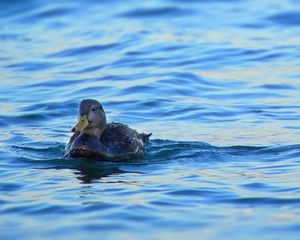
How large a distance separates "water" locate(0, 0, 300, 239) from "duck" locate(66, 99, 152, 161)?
160mm

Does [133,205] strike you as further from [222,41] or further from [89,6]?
[89,6]

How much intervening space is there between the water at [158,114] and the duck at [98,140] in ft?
0.52

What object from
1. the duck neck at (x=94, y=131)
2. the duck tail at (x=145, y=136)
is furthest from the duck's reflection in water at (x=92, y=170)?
the duck tail at (x=145, y=136)

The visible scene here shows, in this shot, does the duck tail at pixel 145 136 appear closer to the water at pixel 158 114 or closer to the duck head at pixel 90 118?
the water at pixel 158 114

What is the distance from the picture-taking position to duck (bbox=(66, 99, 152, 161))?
500 inches

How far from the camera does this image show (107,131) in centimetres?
1312

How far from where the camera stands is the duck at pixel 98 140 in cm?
1269

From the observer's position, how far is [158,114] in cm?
1536

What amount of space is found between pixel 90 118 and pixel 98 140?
0.30 metres

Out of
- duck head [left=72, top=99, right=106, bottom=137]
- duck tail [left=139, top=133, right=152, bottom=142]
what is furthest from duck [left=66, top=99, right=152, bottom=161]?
duck tail [left=139, top=133, right=152, bottom=142]

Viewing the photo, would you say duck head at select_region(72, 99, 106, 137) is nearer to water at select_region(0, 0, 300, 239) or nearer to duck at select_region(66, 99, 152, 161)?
duck at select_region(66, 99, 152, 161)

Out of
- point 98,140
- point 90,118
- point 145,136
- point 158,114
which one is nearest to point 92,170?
point 98,140

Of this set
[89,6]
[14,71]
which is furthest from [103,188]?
[89,6]

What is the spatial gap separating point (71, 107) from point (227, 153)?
391 cm
